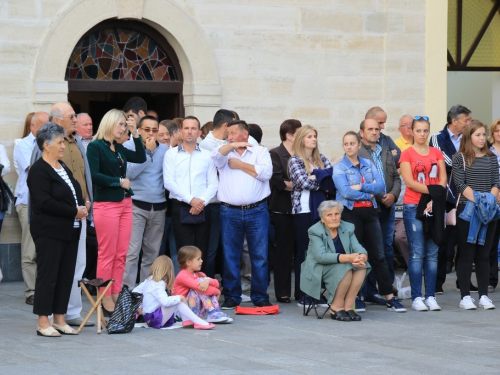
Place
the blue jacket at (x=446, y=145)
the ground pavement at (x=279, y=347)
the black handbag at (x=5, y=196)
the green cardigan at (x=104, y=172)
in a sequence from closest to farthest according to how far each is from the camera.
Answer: the ground pavement at (x=279, y=347) < the green cardigan at (x=104, y=172) < the black handbag at (x=5, y=196) < the blue jacket at (x=446, y=145)

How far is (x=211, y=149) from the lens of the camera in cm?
1145

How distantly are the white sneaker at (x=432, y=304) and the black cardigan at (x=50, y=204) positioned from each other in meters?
3.98

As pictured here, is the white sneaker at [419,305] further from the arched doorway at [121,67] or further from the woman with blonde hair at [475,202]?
the arched doorway at [121,67]

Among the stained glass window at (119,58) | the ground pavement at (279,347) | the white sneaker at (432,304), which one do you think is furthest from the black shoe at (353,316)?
the stained glass window at (119,58)

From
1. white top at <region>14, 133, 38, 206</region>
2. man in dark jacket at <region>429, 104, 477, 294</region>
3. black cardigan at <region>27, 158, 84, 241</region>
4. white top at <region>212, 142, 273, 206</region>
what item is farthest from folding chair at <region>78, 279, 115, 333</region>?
man in dark jacket at <region>429, 104, 477, 294</region>

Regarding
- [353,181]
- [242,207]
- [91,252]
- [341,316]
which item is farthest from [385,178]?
[91,252]

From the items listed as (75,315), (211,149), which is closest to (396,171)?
(211,149)

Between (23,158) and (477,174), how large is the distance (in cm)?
507

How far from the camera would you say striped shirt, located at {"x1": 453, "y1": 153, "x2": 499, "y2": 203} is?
11.4m

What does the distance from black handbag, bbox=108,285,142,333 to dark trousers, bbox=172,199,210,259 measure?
1667 millimetres

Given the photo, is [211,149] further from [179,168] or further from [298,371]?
[298,371]

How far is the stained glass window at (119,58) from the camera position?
13.8m

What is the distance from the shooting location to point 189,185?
11.2 metres

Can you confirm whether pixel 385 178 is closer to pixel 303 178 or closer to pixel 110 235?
pixel 303 178
